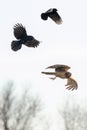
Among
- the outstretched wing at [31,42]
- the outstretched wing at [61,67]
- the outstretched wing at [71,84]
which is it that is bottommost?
the outstretched wing at [71,84]

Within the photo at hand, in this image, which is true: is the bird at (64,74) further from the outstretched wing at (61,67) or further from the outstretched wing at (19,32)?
the outstretched wing at (19,32)

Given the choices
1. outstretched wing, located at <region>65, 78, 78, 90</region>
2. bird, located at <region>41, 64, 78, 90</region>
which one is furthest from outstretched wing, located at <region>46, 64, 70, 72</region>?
outstretched wing, located at <region>65, 78, 78, 90</region>

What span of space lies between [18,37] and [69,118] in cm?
5095

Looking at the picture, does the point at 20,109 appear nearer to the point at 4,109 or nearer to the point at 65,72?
the point at 4,109

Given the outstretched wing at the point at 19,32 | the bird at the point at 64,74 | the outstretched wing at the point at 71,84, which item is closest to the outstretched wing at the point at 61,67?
the bird at the point at 64,74

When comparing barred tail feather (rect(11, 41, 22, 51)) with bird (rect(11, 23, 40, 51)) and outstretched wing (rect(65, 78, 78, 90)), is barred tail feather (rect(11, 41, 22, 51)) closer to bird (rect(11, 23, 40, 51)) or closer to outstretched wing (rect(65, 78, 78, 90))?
bird (rect(11, 23, 40, 51))

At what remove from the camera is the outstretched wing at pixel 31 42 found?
7.35 metres

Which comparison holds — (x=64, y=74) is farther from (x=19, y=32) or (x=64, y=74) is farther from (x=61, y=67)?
(x=19, y=32)

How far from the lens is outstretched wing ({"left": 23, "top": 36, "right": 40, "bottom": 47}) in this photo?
24.1 ft

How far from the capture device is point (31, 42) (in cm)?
750

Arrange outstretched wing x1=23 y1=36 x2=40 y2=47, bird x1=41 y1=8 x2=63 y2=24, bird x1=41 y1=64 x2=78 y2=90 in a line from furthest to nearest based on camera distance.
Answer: bird x1=41 y1=8 x2=63 y2=24, outstretched wing x1=23 y1=36 x2=40 y2=47, bird x1=41 y1=64 x2=78 y2=90

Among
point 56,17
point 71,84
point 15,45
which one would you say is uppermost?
point 56,17

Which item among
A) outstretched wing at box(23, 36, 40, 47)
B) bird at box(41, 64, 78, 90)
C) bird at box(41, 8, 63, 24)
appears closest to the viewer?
bird at box(41, 64, 78, 90)

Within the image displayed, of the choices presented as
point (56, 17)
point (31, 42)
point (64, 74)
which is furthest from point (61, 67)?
point (56, 17)
